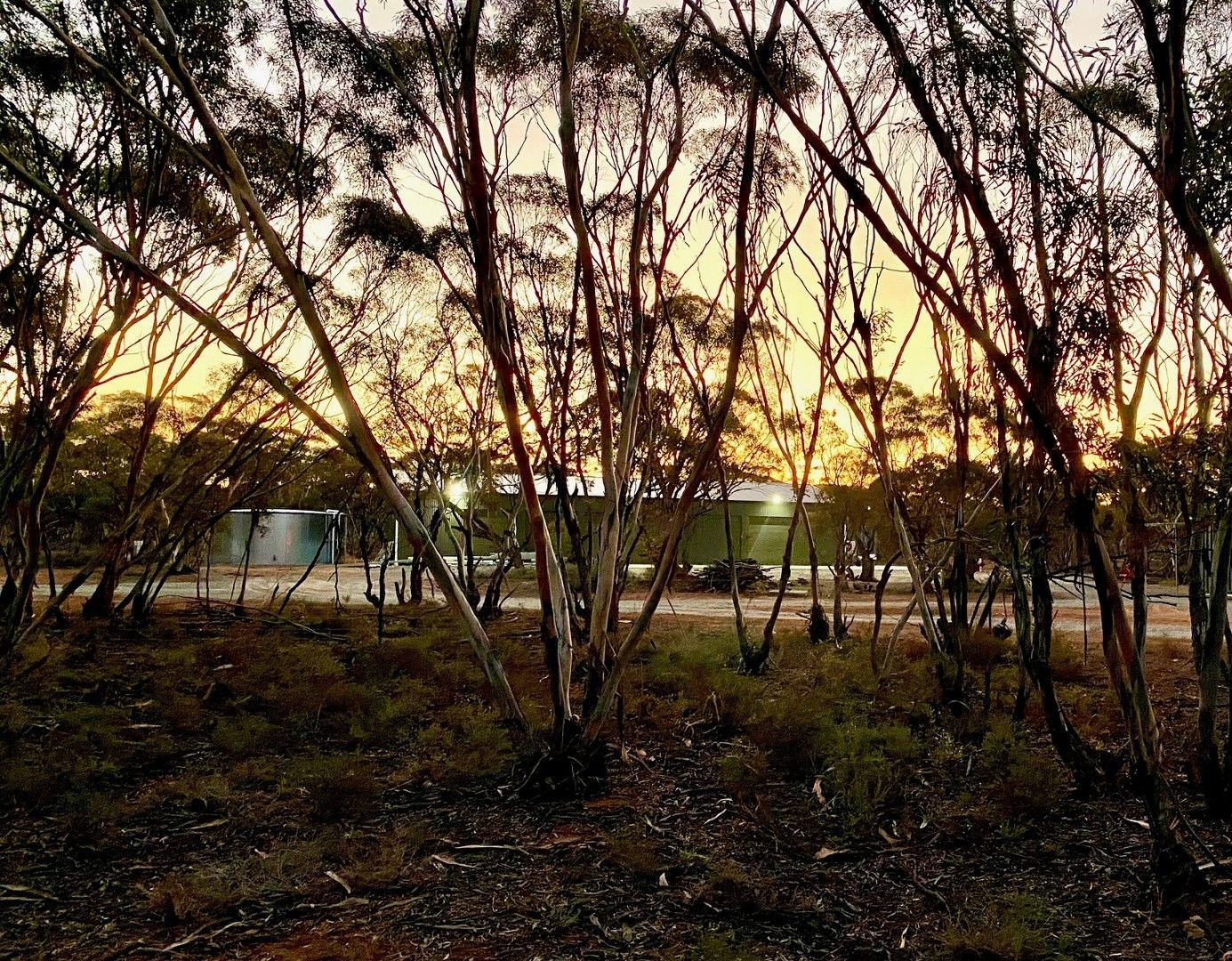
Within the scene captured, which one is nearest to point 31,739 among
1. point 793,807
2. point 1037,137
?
point 793,807

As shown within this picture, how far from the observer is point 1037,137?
4.86 metres

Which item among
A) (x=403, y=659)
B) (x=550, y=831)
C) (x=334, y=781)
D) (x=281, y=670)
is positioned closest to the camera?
(x=550, y=831)

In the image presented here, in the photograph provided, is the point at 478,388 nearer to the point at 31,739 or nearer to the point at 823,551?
the point at 31,739

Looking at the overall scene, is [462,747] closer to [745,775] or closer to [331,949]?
[745,775]

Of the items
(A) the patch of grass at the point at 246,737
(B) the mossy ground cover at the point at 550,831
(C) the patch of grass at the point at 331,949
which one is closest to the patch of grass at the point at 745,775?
(B) the mossy ground cover at the point at 550,831

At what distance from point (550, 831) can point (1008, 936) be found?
225cm

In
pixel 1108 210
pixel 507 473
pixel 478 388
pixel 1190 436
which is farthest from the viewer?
pixel 507 473

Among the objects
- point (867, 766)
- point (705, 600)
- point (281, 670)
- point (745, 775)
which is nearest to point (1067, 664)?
point (867, 766)

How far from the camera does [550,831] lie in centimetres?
468

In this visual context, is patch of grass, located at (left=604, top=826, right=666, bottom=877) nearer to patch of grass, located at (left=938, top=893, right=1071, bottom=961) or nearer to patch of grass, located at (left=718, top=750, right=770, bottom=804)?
patch of grass, located at (left=718, top=750, right=770, bottom=804)

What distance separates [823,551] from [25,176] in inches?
Answer: 1480

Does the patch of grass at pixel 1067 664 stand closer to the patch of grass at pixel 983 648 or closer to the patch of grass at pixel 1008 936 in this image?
the patch of grass at pixel 983 648

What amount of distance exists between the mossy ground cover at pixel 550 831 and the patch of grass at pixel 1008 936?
11 millimetres

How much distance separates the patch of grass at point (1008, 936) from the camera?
128 inches
